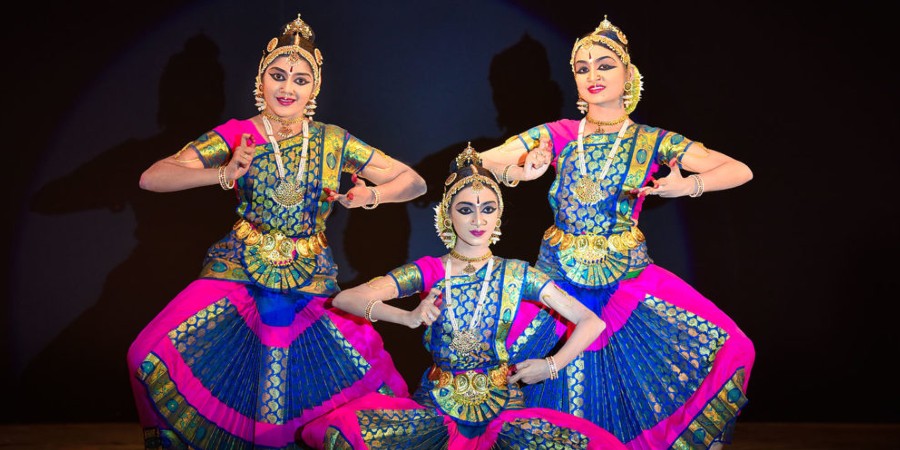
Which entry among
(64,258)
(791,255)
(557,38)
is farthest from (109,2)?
(791,255)

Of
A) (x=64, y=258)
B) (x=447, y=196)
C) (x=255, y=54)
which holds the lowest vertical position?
(x=64, y=258)

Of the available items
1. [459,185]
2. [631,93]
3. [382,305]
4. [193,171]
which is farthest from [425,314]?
[631,93]

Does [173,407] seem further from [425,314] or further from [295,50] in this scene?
[295,50]

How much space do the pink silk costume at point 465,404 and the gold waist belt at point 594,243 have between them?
1.28 feet

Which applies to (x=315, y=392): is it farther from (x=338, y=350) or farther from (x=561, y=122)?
(x=561, y=122)

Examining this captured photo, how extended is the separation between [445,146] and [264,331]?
162 centimetres

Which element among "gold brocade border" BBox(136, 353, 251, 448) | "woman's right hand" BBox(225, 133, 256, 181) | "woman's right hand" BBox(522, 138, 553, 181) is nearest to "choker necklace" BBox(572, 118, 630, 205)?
"woman's right hand" BBox(522, 138, 553, 181)

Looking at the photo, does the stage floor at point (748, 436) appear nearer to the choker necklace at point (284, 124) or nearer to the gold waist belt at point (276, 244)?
the gold waist belt at point (276, 244)

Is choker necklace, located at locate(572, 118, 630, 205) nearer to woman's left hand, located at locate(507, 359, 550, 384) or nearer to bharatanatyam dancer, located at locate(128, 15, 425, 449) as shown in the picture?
bharatanatyam dancer, located at locate(128, 15, 425, 449)

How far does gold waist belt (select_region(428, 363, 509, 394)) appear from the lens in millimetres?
3889

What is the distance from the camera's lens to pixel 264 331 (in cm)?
430

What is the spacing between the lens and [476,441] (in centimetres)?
384

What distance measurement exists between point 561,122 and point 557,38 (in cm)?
101

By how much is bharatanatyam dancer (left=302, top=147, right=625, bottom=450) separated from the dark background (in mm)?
1570
